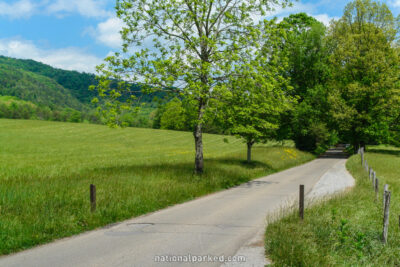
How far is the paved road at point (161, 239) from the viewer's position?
23.3 feet

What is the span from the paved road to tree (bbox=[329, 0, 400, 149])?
32.6m

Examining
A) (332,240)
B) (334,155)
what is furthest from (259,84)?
(334,155)

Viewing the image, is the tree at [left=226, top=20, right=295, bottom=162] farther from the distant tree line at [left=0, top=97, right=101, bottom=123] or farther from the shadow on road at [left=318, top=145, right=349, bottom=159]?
the distant tree line at [left=0, top=97, right=101, bottom=123]

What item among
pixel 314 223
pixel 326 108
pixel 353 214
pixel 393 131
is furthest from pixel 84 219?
pixel 393 131

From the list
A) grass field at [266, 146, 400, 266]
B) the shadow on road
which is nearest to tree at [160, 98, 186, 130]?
grass field at [266, 146, 400, 266]

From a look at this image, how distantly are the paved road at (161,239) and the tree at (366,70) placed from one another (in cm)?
3261

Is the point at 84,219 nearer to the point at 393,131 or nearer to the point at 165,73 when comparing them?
the point at 165,73

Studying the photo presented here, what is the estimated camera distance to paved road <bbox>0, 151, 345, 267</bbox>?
7.10 meters

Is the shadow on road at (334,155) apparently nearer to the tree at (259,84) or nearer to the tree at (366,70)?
the tree at (366,70)

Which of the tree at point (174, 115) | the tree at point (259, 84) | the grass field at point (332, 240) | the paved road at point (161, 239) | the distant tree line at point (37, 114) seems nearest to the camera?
the grass field at point (332, 240)

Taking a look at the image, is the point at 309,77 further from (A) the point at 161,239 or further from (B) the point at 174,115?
(A) the point at 161,239

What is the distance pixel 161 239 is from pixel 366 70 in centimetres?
4007

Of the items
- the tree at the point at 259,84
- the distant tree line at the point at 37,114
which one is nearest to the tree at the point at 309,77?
the tree at the point at 259,84

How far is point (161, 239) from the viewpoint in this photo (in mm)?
8484
